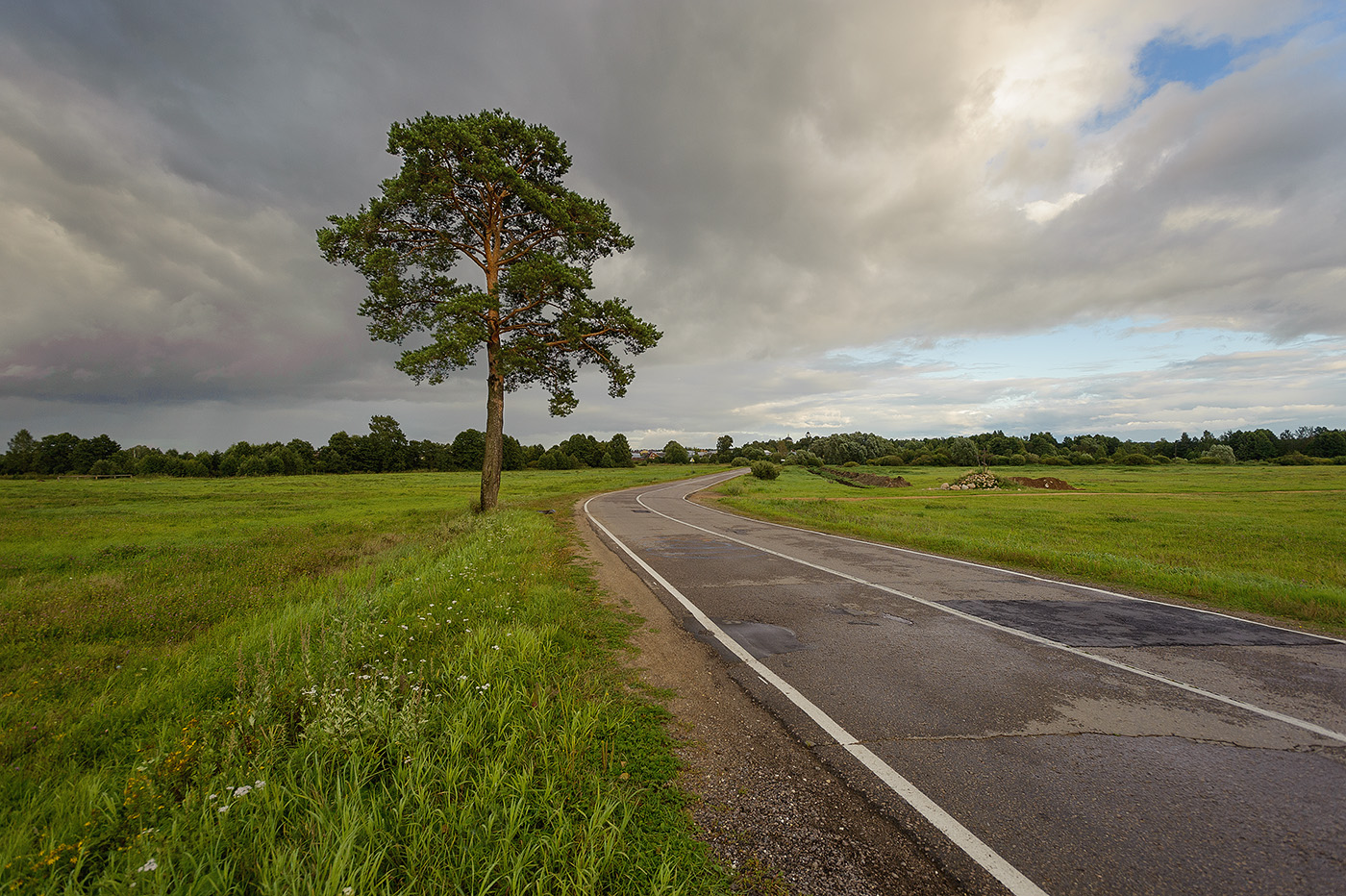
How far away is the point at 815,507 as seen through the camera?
82.4 feet

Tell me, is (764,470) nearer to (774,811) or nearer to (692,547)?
(692,547)

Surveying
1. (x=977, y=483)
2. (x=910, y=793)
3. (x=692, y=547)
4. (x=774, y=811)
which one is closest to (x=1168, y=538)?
(x=692, y=547)

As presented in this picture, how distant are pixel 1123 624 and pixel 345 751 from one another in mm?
9597

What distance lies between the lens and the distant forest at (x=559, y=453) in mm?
82438

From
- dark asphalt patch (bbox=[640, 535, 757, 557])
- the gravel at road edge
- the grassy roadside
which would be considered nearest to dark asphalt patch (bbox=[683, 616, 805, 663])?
the gravel at road edge

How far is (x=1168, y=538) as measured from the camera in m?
17.4

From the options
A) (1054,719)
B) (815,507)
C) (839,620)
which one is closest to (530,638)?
(839,620)

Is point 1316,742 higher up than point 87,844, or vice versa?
point 87,844

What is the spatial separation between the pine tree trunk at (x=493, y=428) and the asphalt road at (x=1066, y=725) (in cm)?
1155

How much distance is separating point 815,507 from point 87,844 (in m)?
25.1

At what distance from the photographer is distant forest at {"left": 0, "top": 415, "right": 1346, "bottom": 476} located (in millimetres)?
82438

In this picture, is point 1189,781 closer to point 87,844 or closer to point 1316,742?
point 1316,742

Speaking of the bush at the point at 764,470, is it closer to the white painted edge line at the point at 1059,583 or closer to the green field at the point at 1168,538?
the green field at the point at 1168,538

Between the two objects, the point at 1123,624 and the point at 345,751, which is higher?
the point at 345,751
